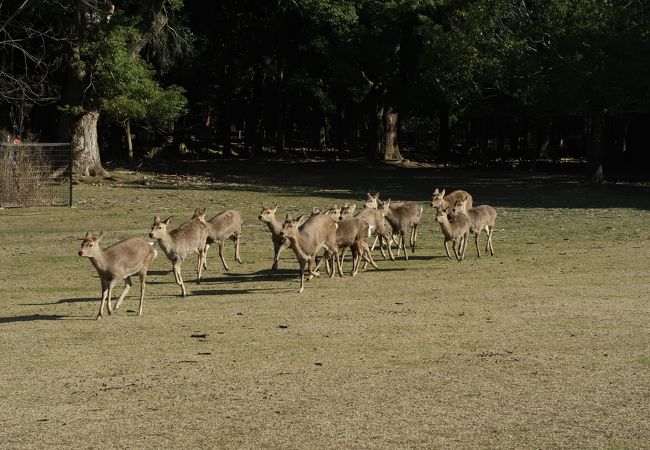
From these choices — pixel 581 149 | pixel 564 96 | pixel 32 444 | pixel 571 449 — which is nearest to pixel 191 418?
pixel 32 444

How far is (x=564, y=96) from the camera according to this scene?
1601 inches

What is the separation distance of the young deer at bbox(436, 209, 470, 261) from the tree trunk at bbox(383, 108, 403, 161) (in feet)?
135

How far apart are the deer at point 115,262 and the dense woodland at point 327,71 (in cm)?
2267

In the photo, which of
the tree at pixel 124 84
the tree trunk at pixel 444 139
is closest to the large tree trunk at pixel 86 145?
the tree at pixel 124 84

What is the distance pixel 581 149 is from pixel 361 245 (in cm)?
5613

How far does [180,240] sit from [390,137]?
4635 cm

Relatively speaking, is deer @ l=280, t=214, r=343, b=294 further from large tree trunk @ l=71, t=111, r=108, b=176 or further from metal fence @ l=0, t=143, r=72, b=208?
large tree trunk @ l=71, t=111, r=108, b=176

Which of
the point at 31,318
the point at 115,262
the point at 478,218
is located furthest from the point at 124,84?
the point at 31,318

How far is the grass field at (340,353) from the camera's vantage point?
879 centimetres

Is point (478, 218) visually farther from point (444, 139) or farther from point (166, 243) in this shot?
point (444, 139)

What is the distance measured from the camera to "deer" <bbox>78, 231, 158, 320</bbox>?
14.3m

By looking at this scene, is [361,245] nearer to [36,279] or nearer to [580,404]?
[36,279]

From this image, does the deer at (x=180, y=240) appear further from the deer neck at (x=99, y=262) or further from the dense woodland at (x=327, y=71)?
the dense woodland at (x=327, y=71)

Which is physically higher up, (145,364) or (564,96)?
(564,96)
